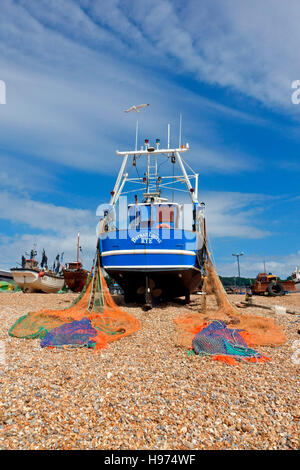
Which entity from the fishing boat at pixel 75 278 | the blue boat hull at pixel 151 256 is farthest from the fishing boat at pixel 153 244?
the fishing boat at pixel 75 278

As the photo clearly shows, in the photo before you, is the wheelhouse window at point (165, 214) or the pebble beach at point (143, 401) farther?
the wheelhouse window at point (165, 214)

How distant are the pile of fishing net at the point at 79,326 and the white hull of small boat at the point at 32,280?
768 inches

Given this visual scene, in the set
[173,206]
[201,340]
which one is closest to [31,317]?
[201,340]

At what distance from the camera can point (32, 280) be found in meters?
28.2

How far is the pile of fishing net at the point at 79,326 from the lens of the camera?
6797mm

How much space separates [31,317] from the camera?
332 inches

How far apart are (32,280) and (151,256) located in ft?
66.6

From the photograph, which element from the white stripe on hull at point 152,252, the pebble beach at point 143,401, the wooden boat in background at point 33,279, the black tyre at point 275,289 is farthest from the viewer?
the wooden boat in background at point 33,279

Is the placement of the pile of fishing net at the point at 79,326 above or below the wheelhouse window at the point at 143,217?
below

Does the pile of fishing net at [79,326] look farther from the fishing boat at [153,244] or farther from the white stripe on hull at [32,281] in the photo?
the white stripe on hull at [32,281]

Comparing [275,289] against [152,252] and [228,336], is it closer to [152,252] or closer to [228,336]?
[152,252]

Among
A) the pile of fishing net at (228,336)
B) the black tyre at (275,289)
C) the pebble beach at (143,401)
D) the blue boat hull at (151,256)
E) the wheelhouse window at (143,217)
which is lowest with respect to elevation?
the black tyre at (275,289)

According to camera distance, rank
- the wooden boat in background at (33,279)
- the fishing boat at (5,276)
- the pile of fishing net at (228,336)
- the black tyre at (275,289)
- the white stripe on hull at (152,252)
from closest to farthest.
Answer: the pile of fishing net at (228,336) < the white stripe on hull at (152,252) < the black tyre at (275,289) < the wooden boat in background at (33,279) < the fishing boat at (5,276)

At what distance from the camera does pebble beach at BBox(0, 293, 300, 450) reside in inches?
133
